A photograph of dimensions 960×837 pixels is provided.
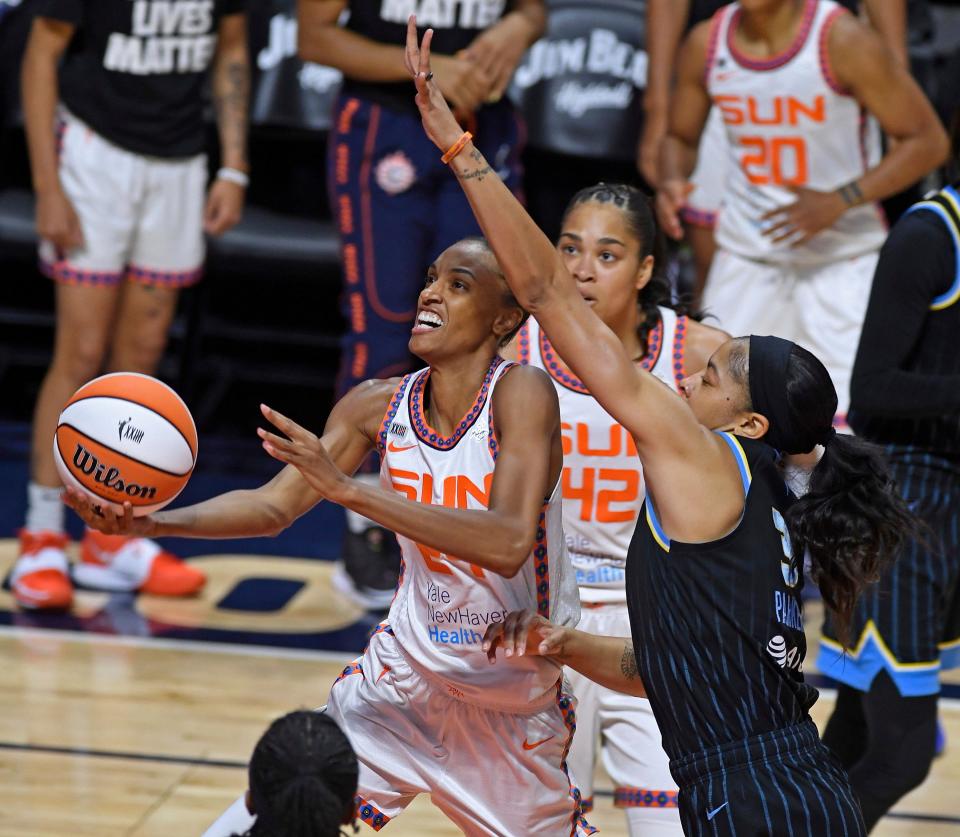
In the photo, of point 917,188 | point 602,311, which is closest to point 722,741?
point 602,311

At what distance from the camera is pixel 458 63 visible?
5.63m

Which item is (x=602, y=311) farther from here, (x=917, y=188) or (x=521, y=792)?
(x=917, y=188)

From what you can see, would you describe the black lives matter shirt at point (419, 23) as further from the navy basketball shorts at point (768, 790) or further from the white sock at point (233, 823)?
the navy basketball shorts at point (768, 790)

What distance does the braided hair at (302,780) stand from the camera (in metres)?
2.36

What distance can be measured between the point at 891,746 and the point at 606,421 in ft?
3.53

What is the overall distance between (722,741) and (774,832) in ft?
0.60

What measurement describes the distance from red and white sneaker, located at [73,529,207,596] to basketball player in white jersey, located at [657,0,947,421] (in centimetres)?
225

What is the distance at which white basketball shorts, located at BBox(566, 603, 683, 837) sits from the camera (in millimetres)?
3605

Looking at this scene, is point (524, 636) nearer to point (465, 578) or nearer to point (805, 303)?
point (465, 578)

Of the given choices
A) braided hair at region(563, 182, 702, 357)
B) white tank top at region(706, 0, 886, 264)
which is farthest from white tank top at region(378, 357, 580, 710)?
white tank top at region(706, 0, 886, 264)

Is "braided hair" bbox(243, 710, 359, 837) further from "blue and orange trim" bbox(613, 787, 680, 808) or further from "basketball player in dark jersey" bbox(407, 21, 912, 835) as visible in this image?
"blue and orange trim" bbox(613, 787, 680, 808)

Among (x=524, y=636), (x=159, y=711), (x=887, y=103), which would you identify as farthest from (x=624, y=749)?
(x=887, y=103)

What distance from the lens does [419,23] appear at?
18.9ft

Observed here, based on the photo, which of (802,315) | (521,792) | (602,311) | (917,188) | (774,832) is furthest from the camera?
(917,188)
